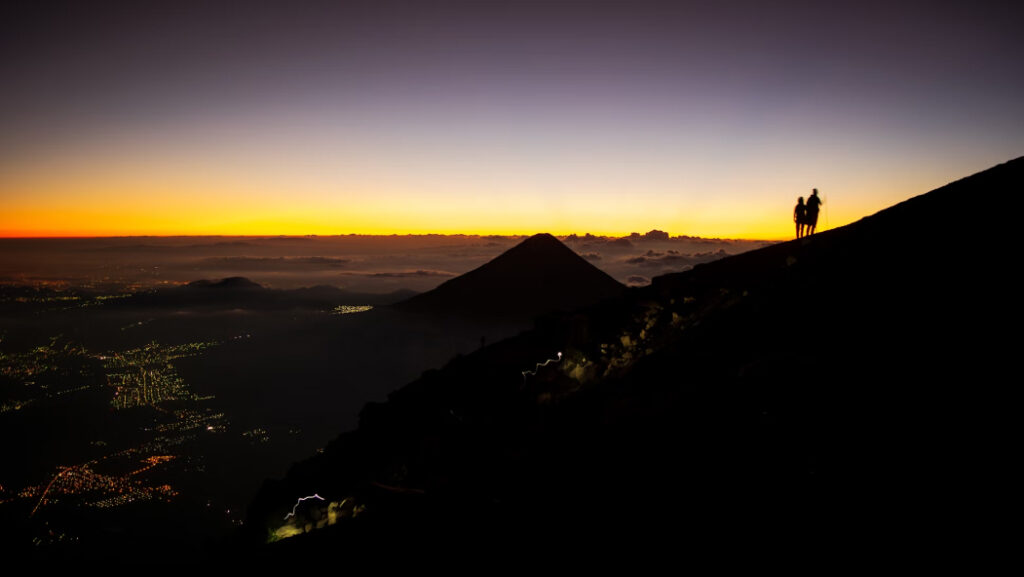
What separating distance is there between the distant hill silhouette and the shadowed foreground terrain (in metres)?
160

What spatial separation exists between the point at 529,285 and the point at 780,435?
7012 inches

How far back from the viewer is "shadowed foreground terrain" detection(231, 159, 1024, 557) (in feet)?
15.6

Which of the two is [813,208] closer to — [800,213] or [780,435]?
[800,213]

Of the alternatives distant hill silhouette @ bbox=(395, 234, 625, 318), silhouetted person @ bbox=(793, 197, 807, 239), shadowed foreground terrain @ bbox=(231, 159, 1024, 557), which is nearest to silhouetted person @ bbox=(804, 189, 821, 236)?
silhouetted person @ bbox=(793, 197, 807, 239)

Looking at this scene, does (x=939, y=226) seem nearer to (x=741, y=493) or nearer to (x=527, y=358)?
(x=741, y=493)

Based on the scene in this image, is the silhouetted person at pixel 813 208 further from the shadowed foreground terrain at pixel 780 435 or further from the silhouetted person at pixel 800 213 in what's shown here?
the shadowed foreground terrain at pixel 780 435

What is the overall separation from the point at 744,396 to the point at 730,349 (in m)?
2.45

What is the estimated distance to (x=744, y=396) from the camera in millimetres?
6547

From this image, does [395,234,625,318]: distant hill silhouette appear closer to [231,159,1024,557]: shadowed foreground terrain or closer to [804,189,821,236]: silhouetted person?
[804,189,821,236]: silhouetted person

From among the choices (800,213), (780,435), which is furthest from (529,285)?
(780,435)

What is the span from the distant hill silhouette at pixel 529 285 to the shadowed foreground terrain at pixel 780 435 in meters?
160

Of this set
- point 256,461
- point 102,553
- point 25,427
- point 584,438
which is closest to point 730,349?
point 584,438

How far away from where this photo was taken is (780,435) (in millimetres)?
5703

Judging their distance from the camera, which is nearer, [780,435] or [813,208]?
[780,435]
